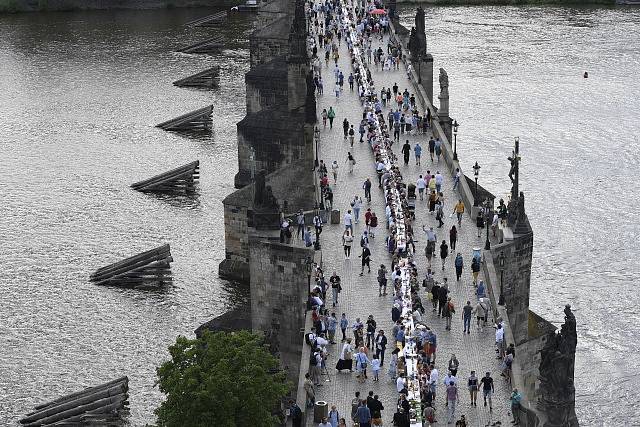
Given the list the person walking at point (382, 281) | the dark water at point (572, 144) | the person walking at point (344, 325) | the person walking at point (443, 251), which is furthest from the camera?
the dark water at point (572, 144)

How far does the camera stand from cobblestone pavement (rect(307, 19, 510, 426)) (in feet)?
168

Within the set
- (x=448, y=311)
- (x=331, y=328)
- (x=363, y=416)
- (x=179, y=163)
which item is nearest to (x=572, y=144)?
(x=179, y=163)

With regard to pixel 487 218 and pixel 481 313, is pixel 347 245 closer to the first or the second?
pixel 487 218

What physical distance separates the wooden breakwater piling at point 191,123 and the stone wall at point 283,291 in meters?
48.5

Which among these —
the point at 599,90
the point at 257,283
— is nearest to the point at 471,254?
the point at 257,283

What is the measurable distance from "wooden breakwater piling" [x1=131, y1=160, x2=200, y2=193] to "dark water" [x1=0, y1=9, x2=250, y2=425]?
99 centimetres

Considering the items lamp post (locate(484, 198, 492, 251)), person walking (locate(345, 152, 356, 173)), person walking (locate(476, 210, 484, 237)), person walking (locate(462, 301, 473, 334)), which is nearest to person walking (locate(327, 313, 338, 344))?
person walking (locate(462, 301, 473, 334))

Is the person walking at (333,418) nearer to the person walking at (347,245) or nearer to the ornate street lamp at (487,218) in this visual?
the ornate street lamp at (487,218)

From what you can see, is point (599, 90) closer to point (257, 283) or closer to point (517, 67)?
point (517, 67)

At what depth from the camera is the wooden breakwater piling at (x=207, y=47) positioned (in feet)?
461

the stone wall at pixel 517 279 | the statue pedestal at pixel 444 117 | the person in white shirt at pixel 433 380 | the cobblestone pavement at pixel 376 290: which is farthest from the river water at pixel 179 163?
the person in white shirt at pixel 433 380

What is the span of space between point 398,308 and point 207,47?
291 feet

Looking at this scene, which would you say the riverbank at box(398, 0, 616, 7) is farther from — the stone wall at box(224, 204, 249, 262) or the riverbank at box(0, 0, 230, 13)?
the stone wall at box(224, 204, 249, 262)

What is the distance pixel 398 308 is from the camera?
56.0m
